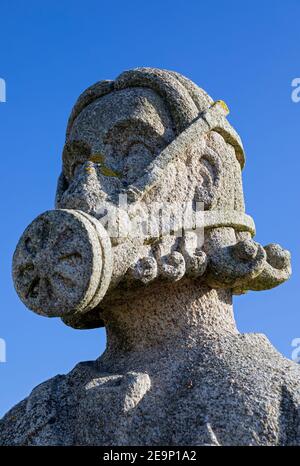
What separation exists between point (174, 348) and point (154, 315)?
271 millimetres

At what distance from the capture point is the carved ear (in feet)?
17.4

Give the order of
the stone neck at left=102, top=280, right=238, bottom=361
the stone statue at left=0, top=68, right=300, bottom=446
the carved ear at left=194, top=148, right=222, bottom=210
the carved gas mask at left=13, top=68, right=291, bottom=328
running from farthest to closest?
the carved ear at left=194, top=148, right=222, bottom=210, the stone neck at left=102, top=280, right=238, bottom=361, the carved gas mask at left=13, top=68, right=291, bottom=328, the stone statue at left=0, top=68, right=300, bottom=446

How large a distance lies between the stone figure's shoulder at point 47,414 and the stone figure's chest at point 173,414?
17 cm

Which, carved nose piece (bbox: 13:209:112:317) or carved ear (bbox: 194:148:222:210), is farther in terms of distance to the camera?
carved ear (bbox: 194:148:222:210)

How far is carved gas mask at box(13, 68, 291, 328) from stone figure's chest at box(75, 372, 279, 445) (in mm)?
562

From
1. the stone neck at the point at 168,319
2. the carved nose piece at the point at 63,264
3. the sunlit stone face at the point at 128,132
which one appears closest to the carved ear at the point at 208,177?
the sunlit stone face at the point at 128,132

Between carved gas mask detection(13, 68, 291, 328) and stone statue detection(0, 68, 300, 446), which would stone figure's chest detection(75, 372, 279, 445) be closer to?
stone statue detection(0, 68, 300, 446)

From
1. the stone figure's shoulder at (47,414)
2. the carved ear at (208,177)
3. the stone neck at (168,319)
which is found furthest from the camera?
the carved ear at (208,177)

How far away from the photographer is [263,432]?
4.26 meters

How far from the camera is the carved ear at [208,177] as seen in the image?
5297 millimetres

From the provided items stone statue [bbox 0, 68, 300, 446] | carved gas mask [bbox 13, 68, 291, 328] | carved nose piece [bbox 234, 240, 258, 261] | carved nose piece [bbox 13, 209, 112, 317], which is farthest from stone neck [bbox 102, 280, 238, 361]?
carved nose piece [bbox 13, 209, 112, 317]

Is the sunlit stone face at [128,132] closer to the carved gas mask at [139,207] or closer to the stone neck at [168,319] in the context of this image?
the carved gas mask at [139,207]
